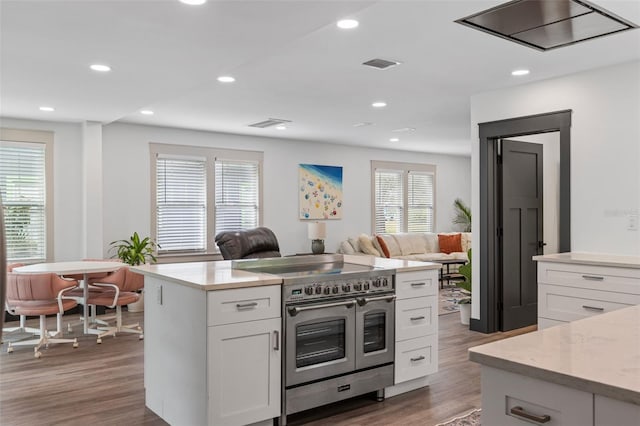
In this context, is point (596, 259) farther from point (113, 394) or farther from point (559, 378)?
point (113, 394)

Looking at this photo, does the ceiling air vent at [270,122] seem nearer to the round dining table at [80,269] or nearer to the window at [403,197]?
the round dining table at [80,269]

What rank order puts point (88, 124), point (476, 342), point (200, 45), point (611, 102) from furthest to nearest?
point (88, 124), point (476, 342), point (611, 102), point (200, 45)

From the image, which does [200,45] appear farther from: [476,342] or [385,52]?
[476,342]

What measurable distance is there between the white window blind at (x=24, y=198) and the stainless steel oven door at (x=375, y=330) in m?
5.10

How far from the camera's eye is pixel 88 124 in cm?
668

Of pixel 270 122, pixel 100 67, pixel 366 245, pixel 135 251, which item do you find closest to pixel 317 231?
pixel 366 245

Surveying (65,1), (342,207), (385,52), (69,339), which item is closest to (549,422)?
(65,1)

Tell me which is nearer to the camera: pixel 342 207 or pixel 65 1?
pixel 65 1

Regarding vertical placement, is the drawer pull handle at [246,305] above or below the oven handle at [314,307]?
above

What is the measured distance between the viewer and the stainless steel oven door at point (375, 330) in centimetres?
338

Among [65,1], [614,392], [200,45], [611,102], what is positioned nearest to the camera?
[614,392]

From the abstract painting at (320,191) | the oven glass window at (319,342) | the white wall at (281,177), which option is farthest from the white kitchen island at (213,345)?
the abstract painting at (320,191)

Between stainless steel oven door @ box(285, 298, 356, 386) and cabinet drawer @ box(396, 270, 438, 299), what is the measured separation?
1.42 ft

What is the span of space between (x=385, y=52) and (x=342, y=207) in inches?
220
